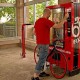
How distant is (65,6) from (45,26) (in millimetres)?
709

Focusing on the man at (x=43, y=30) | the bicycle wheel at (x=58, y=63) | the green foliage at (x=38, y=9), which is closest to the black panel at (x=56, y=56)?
the bicycle wheel at (x=58, y=63)

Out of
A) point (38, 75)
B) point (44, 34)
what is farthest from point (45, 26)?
point (38, 75)

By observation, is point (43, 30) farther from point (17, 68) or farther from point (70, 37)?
point (17, 68)

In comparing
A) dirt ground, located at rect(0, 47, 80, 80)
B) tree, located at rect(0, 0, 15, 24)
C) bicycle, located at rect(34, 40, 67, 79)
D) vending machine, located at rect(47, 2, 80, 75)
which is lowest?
dirt ground, located at rect(0, 47, 80, 80)

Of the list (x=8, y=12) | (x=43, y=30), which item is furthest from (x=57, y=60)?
(x=8, y=12)

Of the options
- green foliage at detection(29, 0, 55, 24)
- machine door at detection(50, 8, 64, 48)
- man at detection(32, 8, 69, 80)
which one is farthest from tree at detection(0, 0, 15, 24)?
man at detection(32, 8, 69, 80)

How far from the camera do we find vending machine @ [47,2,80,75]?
369 cm

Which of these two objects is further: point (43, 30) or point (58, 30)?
point (58, 30)

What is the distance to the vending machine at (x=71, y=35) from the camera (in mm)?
3693

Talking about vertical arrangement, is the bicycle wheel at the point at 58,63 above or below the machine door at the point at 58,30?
below

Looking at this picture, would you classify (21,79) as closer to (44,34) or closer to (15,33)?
(44,34)

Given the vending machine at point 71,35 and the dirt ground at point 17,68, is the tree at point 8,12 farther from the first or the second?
the vending machine at point 71,35

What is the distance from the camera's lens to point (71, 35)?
12.1ft

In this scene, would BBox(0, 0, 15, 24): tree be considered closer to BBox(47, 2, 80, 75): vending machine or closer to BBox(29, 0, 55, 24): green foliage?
BBox(29, 0, 55, 24): green foliage
